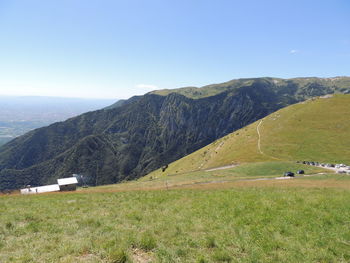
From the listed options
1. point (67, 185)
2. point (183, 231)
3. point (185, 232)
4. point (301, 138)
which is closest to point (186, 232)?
point (185, 232)

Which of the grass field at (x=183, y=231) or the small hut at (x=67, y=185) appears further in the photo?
the small hut at (x=67, y=185)

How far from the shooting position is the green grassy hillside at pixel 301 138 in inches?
3297

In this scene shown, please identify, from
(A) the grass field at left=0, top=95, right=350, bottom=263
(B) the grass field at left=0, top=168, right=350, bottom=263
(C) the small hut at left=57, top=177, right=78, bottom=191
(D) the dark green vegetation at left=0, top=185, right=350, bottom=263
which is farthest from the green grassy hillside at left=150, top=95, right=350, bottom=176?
(D) the dark green vegetation at left=0, top=185, right=350, bottom=263

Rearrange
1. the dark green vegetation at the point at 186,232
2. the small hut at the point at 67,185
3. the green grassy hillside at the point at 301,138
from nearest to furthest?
1. the dark green vegetation at the point at 186,232
2. the small hut at the point at 67,185
3. the green grassy hillside at the point at 301,138

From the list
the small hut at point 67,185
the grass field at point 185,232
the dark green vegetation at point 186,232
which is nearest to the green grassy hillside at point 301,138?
the small hut at point 67,185

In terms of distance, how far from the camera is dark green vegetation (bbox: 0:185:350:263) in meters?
9.16

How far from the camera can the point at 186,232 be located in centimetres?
1162

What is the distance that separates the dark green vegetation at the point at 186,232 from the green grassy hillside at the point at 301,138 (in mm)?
74917

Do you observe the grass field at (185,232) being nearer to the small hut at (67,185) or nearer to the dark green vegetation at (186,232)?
the dark green vegetation at (186,232)

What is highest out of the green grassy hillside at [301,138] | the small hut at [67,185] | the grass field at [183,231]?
the grass field at [183,231]

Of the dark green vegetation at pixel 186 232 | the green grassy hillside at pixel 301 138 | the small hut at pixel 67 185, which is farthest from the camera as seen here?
the green grassy hillside at pixel 301 138

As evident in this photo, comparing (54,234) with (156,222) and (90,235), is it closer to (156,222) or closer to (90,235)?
(90,235)

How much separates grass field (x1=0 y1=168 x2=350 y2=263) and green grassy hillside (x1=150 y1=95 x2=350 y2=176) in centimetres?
7474

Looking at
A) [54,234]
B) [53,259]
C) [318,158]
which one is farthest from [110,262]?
→ [318,158]
